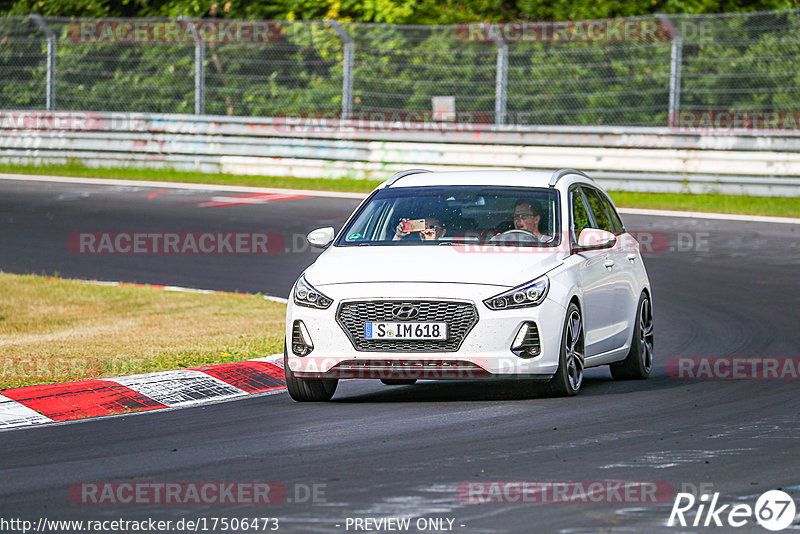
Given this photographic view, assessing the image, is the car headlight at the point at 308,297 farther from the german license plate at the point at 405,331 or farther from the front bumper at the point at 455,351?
the german license plate at the point at 405,331

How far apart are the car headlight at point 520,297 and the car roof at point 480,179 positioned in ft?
4.80

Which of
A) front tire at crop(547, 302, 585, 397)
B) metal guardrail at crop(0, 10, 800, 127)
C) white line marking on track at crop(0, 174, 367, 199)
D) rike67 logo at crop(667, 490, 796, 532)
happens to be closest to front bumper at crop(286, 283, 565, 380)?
front tire at crop(547, 302, 585, 397)

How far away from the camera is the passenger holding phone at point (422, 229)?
10.4 metres

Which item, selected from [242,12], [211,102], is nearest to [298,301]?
[211,102]

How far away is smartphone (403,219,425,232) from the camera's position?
413 inches

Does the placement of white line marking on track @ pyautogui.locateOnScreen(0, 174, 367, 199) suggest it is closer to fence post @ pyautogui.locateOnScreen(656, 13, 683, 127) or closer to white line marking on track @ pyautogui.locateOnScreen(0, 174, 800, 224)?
white line marking on track @ pyautogui.locateOnScreen(0, 174, 800, 224)

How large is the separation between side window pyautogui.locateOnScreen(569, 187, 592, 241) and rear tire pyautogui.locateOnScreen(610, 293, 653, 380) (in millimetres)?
922

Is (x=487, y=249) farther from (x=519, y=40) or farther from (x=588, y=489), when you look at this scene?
(x=519, y=40)

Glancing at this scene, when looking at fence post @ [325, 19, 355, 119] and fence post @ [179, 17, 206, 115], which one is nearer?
fence post @ [325, 19, 355, 119]

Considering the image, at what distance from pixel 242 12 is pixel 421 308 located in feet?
84.2

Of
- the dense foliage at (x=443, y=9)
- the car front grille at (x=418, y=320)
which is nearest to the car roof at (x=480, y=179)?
the car front grille at (x=418, y=320)

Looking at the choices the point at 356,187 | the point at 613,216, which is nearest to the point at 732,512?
the point at 613,216

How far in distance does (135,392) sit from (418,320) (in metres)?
2.11

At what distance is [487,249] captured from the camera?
33.0 ft
